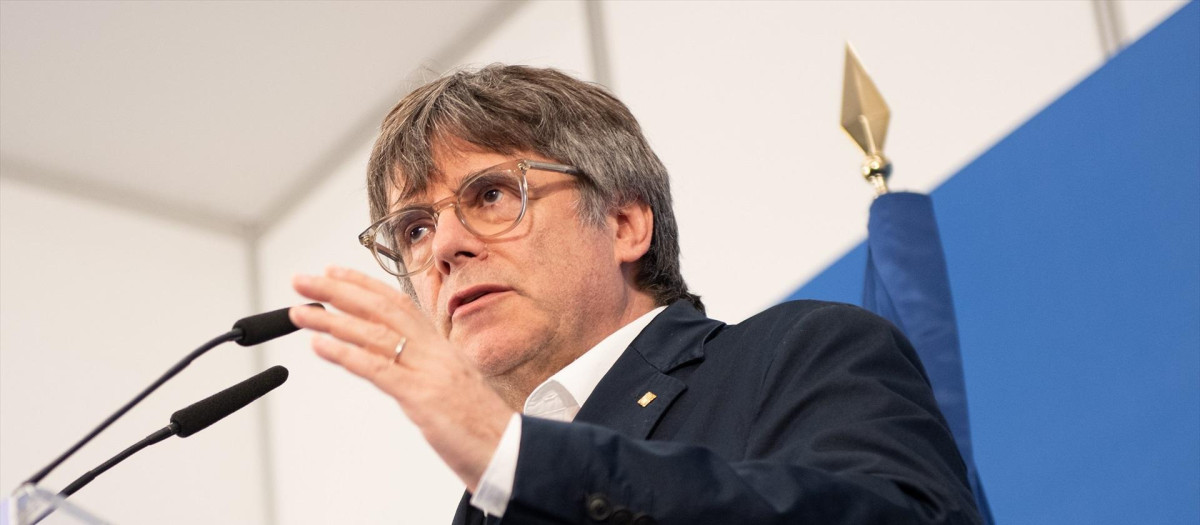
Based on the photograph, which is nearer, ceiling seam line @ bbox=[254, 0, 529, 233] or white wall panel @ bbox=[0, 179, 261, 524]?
white wall panel @ bbox=[0, 179, 261, 524]

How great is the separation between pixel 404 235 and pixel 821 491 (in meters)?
1.05

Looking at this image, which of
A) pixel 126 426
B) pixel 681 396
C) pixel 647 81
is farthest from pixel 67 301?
pixel 681 396

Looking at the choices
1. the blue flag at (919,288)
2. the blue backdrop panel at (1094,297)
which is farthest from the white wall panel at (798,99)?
the blue flag at (919,288)

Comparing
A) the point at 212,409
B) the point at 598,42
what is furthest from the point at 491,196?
the point at 598,42

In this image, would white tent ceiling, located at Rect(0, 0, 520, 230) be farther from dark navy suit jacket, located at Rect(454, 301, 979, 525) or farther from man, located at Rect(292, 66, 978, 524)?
dark navy suit jacket, located at Rect(454, 301, 979, 525)

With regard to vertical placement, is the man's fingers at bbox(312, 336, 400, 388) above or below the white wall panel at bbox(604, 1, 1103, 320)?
below

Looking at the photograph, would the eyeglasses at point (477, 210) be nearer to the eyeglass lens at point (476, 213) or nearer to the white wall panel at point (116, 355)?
the eyeglass lens at point (476, 213)

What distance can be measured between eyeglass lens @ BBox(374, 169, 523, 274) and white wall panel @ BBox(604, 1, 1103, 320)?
3.94ft

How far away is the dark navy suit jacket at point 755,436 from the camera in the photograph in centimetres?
107

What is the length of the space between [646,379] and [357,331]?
0.57m

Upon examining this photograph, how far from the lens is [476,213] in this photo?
6.35 feet

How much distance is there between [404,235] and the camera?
6.69 ft

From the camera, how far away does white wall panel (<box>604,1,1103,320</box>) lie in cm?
278

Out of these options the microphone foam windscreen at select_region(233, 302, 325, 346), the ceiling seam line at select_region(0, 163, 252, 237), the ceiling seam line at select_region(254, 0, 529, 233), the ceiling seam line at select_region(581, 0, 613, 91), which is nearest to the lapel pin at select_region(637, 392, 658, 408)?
the microphone foam windscreen at select_region(233, 302, 325, 346)
